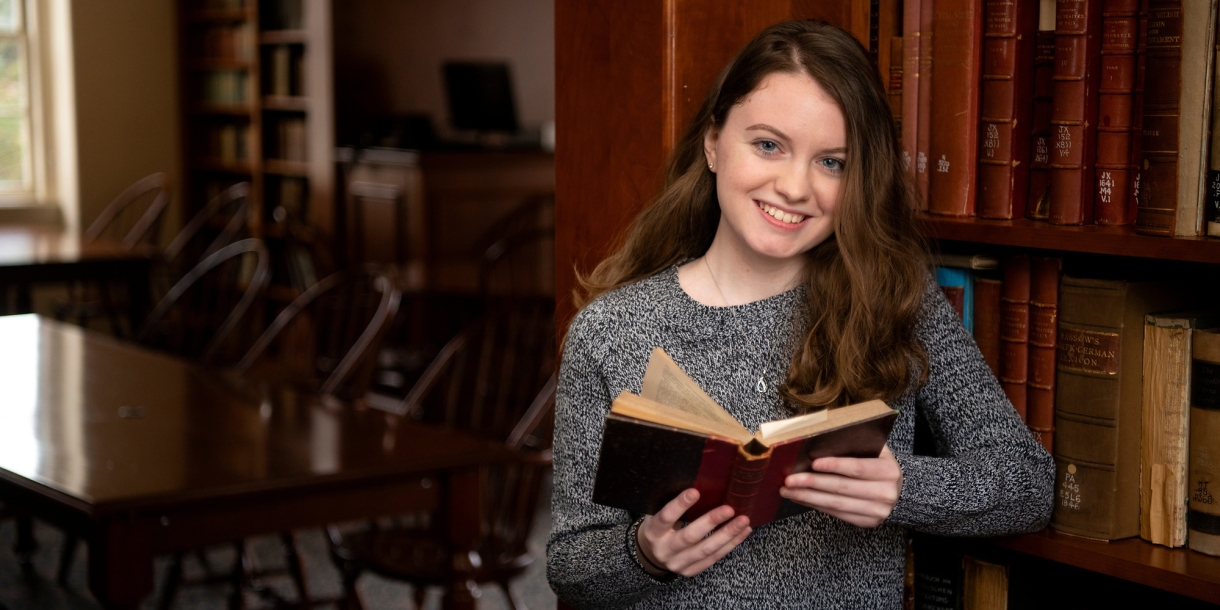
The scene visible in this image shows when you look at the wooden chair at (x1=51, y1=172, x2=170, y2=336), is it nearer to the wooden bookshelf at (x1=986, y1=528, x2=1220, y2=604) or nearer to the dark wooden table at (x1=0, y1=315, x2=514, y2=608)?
the dark wooden table at (x1=0, y1=315, x2=514, y2=608)

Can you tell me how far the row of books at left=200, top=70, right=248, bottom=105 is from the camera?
6.64 meters

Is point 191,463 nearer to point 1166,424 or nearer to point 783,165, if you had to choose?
point 783,165

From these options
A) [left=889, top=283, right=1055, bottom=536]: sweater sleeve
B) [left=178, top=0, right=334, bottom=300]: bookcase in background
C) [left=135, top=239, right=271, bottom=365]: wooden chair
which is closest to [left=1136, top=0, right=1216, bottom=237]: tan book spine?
[left=889, top=283, right=1055, bottom=536]: sweater sleeve

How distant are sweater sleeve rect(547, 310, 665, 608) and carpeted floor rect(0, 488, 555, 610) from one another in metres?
2.10

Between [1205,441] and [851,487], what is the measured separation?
0.40 meters

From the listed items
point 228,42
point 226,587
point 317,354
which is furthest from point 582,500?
point 228,42

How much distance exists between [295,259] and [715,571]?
468 centimetres

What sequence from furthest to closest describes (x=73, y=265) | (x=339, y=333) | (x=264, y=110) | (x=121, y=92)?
1. (x=121, y=92)
2. (x=264, y=110)
3. (x=73, y=265)
4. (x=339, y=333)

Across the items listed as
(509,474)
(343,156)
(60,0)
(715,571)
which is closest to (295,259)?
(343,156)

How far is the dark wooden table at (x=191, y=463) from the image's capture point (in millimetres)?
2008

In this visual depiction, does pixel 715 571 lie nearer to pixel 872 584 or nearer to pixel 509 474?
pixel 872 584

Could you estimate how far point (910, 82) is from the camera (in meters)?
1.41

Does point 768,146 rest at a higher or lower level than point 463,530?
higher

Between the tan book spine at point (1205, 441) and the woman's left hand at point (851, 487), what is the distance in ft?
1.06
